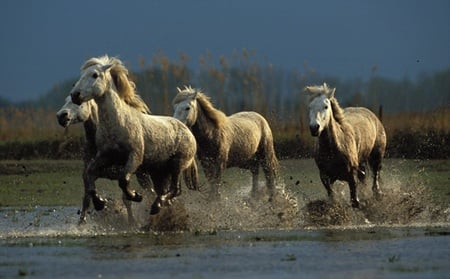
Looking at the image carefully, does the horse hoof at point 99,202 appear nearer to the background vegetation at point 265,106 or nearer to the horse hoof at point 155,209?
the horse hoof at point 155,209

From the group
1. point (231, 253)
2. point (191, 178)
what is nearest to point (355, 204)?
point (191, 178)

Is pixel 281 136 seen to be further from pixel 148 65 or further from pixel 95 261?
pixel 95 261

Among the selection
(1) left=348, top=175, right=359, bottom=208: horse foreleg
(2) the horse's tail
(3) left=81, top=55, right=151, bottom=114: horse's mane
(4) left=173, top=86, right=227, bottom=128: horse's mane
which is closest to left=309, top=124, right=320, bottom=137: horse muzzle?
(1) left=348, top=175, right=359, bottom=208: horse foreleg

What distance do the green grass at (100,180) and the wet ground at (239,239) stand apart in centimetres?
180

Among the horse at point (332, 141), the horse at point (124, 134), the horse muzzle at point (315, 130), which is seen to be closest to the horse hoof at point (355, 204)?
the horse at point (332, 141)

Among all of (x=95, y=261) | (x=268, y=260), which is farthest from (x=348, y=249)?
(x=95, y=261)

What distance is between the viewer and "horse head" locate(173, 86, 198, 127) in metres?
22.7

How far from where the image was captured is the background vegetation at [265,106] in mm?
31578

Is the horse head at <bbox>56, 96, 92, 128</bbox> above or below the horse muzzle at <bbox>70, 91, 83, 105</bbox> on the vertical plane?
below

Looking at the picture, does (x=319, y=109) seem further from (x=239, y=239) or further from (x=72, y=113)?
(x=239, y=239)

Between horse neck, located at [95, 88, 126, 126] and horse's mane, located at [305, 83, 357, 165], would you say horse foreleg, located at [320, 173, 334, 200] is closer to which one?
horse's mane, located at [305, 83, 357, 165]

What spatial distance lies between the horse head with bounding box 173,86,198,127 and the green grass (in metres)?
2.74

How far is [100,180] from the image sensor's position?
29.2 m

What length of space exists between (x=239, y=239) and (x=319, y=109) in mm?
3783
